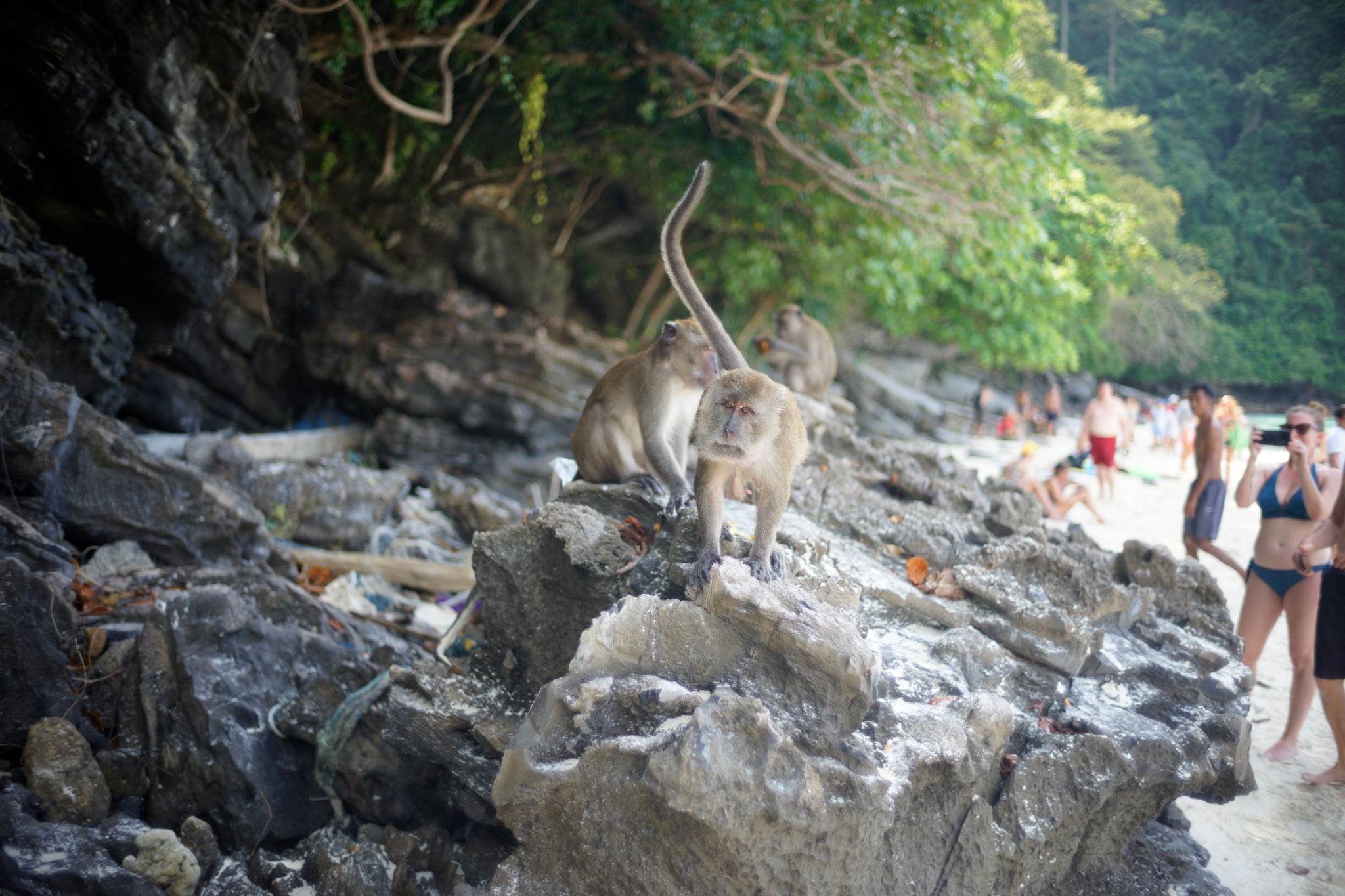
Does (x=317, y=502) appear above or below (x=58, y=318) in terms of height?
below

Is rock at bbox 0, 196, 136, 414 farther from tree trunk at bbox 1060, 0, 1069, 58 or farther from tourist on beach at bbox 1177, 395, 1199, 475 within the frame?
tourist on beach at bbox 1177, 395, 1199, 475

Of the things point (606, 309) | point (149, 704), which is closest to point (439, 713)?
point (149, 704)

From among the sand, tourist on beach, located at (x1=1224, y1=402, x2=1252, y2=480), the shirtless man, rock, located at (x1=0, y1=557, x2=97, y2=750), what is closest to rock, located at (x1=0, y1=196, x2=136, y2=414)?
rock, located at (x1=0, y1=557, x2=97, y2=750)

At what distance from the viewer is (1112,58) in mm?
7379

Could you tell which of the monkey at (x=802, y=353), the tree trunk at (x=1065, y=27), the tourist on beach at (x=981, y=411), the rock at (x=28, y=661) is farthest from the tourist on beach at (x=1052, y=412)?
the rock at (x=28, y=661)

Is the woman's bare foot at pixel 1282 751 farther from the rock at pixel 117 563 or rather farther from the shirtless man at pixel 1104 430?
the shirtless man at pixel 1104 430

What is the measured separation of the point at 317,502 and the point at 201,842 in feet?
11.4

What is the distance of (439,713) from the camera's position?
2.73m

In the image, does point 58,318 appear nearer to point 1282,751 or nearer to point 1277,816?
point 1277,816

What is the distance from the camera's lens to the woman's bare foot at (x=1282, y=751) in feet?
12.5

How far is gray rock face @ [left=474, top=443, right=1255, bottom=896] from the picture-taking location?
1876 millimetres

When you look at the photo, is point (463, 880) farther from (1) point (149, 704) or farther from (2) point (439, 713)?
(1) point (149, 704)

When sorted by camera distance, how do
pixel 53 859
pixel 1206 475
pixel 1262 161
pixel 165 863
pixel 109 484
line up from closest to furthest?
pixel 53 859, pixel 165 863, pixel 109 484, pixel 1206 475, pixel 1262 161

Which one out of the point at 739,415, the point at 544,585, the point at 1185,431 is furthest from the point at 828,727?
the point at 1185,431
